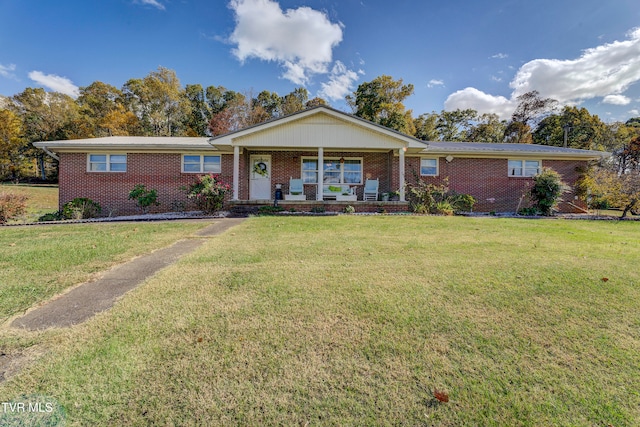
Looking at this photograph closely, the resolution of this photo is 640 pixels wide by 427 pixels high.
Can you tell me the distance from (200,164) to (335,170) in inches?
275

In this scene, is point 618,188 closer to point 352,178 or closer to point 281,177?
point 352,178

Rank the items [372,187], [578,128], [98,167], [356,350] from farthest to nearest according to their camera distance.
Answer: [578,128] → [372,187] → [98,167] → [356,350]

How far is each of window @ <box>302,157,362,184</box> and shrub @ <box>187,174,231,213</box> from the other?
4.75m

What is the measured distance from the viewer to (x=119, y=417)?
1469 mm

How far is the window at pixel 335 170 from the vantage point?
1423 cm

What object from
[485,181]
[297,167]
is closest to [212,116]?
[297,167]

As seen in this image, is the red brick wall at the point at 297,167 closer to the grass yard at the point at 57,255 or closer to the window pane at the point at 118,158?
the window pane at the point at 118,158

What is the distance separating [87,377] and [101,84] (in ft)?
148

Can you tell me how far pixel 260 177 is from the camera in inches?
553

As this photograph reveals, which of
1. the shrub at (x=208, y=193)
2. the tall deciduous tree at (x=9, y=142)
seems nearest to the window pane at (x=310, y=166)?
the shrub at (x=208, y=193)

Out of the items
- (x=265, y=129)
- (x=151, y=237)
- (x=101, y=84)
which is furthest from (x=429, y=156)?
(x=101, y=84)

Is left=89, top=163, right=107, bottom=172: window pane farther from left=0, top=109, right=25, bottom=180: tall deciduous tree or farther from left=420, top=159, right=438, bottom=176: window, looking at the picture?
left=0, top=109, right=25, bottom=180: tall deciduous tree

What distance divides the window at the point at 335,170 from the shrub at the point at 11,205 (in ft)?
37.5

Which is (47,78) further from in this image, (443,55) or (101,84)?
(443,55)
